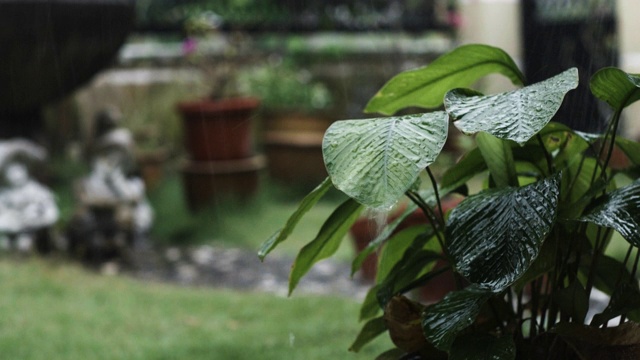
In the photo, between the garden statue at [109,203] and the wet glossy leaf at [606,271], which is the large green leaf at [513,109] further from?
the garden statue at [109,203]

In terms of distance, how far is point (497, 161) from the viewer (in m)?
1.18

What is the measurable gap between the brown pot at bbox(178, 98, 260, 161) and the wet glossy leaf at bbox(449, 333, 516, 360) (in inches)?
119

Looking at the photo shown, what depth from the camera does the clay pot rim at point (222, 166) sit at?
406 centimetres

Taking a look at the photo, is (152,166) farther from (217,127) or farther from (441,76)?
(441,76)

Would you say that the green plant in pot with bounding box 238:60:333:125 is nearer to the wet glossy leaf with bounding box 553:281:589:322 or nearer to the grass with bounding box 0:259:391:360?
the grass with bounding box 0:259:391:360

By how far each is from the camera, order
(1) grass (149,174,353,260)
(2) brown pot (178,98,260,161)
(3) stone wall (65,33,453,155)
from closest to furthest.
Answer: (1) grass (149,174,353,260)
(2) brown pot (178,98,260,161)
(3) stone wall (65,33,453,155)

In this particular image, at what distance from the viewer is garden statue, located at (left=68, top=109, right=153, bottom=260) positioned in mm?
3221

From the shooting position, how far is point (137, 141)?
4574 mm

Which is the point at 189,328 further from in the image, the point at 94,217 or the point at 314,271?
the point at 94,217

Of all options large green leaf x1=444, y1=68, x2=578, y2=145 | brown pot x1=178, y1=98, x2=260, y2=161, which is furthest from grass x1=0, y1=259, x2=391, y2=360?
brown pot x1=178, y1=98, x2=260, y2=161

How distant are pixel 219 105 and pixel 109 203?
87cm

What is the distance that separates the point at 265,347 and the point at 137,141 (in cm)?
271

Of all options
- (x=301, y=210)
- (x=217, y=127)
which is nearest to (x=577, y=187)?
(x=301, y=210)

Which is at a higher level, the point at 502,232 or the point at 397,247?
the point at 502,232
